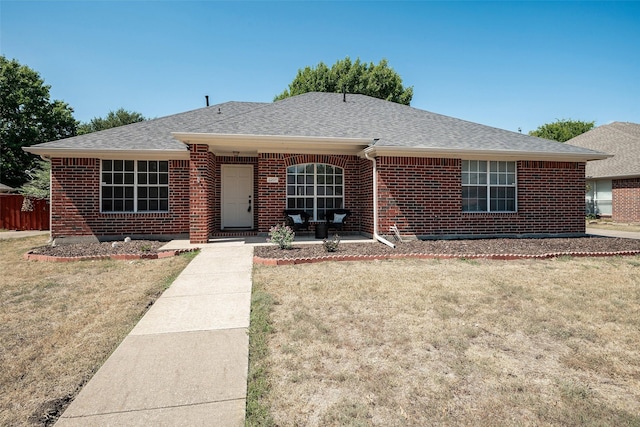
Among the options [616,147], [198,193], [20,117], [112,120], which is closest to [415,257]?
[198,193]

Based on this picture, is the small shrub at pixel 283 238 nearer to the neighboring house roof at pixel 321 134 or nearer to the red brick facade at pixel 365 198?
the red brick facade at pixel 365 198

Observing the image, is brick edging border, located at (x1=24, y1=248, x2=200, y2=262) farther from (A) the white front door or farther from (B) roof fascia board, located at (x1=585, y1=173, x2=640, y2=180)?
(B) roof fascia board, located at (x1=585, y1=173, x2=640, y2=180)

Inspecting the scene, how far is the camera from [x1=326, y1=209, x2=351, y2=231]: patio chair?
37.0ft

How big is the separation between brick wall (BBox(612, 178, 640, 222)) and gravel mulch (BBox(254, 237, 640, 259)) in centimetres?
1306

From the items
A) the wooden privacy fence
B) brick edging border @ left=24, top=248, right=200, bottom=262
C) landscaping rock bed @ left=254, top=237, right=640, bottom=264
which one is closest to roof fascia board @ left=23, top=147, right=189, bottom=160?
brick edging border @ left=24, top=248, right=200, bottom=262

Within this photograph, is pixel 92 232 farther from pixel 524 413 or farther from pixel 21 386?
pixel 524 413

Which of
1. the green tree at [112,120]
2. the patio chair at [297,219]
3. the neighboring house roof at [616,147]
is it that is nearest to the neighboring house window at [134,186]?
the patio chair at [297,219]

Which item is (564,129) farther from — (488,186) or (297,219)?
(297,219)

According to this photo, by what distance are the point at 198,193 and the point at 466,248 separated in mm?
7685

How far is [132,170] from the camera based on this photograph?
36.0ft

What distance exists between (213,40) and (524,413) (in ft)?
42.3

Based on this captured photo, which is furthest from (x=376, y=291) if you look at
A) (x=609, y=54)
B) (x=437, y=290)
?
(x=609, y=54)

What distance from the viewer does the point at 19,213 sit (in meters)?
17.5

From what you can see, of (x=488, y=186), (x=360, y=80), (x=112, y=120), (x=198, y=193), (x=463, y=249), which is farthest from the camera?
(x=112, y=120)
